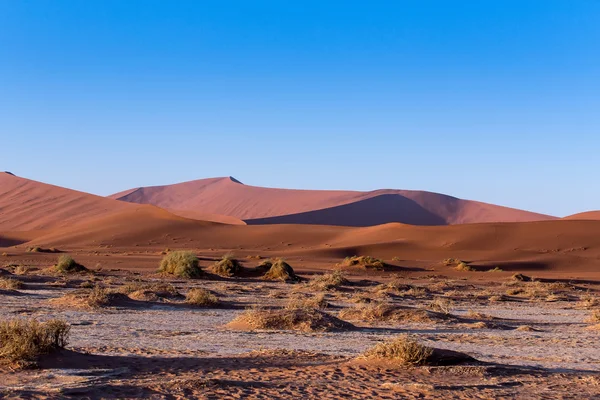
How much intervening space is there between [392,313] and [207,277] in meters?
19.1

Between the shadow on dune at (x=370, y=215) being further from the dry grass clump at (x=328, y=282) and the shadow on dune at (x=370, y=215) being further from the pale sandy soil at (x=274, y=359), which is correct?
the pale sandy soil at (x=274, y=359)

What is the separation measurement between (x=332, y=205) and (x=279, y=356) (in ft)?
484

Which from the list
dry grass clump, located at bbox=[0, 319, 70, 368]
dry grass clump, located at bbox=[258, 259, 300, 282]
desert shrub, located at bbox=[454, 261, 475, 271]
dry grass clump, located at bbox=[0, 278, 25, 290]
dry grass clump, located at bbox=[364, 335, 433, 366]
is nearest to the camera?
dry grass clump, located at bbox=[0, 319, 70, 368]

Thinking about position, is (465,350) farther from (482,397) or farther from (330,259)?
(330,259)

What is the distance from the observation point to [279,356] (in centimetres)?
1230

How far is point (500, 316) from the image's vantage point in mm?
23922

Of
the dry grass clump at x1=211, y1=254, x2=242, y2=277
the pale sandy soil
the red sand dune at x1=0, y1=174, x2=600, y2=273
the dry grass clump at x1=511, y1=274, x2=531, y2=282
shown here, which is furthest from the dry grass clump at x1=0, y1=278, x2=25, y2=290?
the dry grass clump at x1=511, y1=274, x2=531, y2=282

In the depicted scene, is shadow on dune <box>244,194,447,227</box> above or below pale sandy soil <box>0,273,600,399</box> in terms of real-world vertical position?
above

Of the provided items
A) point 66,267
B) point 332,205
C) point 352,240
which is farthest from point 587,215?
point 66,267

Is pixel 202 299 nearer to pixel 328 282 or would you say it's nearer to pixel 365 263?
pixel 328 282

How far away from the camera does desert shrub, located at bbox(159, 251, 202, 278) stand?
37.6 meters

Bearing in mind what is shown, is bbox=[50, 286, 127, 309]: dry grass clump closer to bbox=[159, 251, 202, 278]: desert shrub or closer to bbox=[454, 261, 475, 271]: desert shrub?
bbox=[159, 251, 202, 278]: desert shrub

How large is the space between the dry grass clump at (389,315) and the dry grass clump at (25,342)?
10.4 meters

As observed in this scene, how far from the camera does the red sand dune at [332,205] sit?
5694 inches
